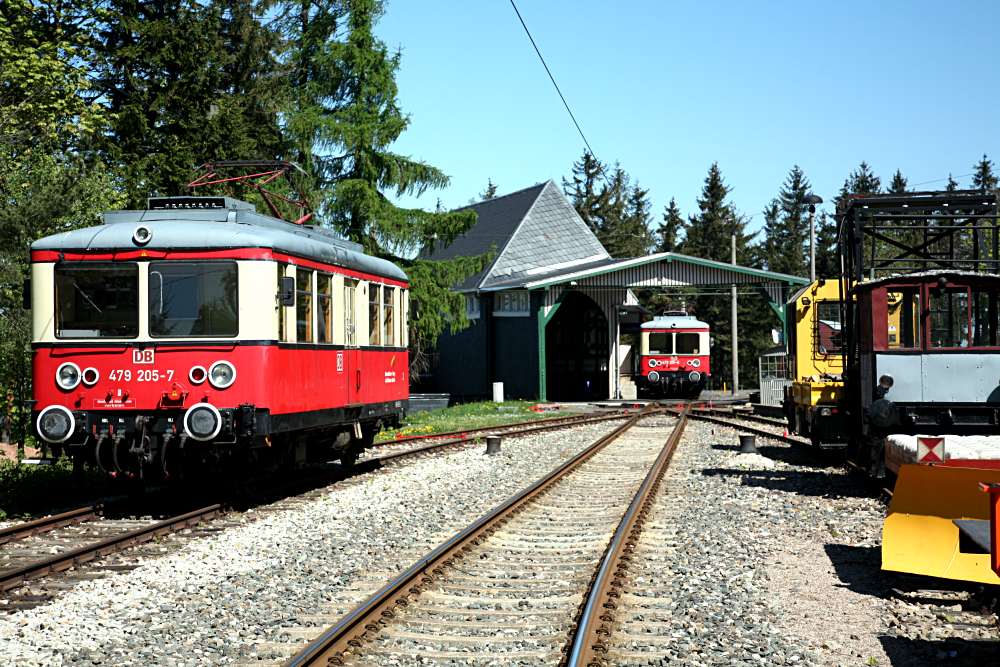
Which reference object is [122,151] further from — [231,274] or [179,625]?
[179,625]

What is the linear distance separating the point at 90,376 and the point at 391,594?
5.57 meters

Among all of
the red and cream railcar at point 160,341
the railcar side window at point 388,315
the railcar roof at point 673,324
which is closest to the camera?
the red and cream railcar at point 160,341

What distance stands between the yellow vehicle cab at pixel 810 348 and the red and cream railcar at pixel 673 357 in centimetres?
Result: 1991

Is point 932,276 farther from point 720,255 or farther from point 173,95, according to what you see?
point 720,255

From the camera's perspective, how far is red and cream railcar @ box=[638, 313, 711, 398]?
4331 cm

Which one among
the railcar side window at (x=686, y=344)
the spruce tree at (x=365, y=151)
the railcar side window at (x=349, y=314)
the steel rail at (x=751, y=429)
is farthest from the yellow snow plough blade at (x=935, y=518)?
the railcar side window at (x=686, y=344)

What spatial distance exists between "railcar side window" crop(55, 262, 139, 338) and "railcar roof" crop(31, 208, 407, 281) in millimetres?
233

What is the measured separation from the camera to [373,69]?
3044 centimetres

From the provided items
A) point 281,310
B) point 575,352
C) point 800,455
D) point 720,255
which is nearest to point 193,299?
point 281,310

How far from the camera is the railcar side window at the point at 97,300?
11594mm

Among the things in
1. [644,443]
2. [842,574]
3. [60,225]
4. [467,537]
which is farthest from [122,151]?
[842,574]

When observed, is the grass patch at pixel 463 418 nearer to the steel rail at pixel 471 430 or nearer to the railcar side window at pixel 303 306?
the steel rail at pixel 471 430

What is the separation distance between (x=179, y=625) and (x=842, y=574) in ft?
16.2

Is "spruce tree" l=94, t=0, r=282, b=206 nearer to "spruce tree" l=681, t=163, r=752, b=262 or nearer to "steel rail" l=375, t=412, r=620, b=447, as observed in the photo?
"steel rail" l=375, t=412, r=620, b=447
